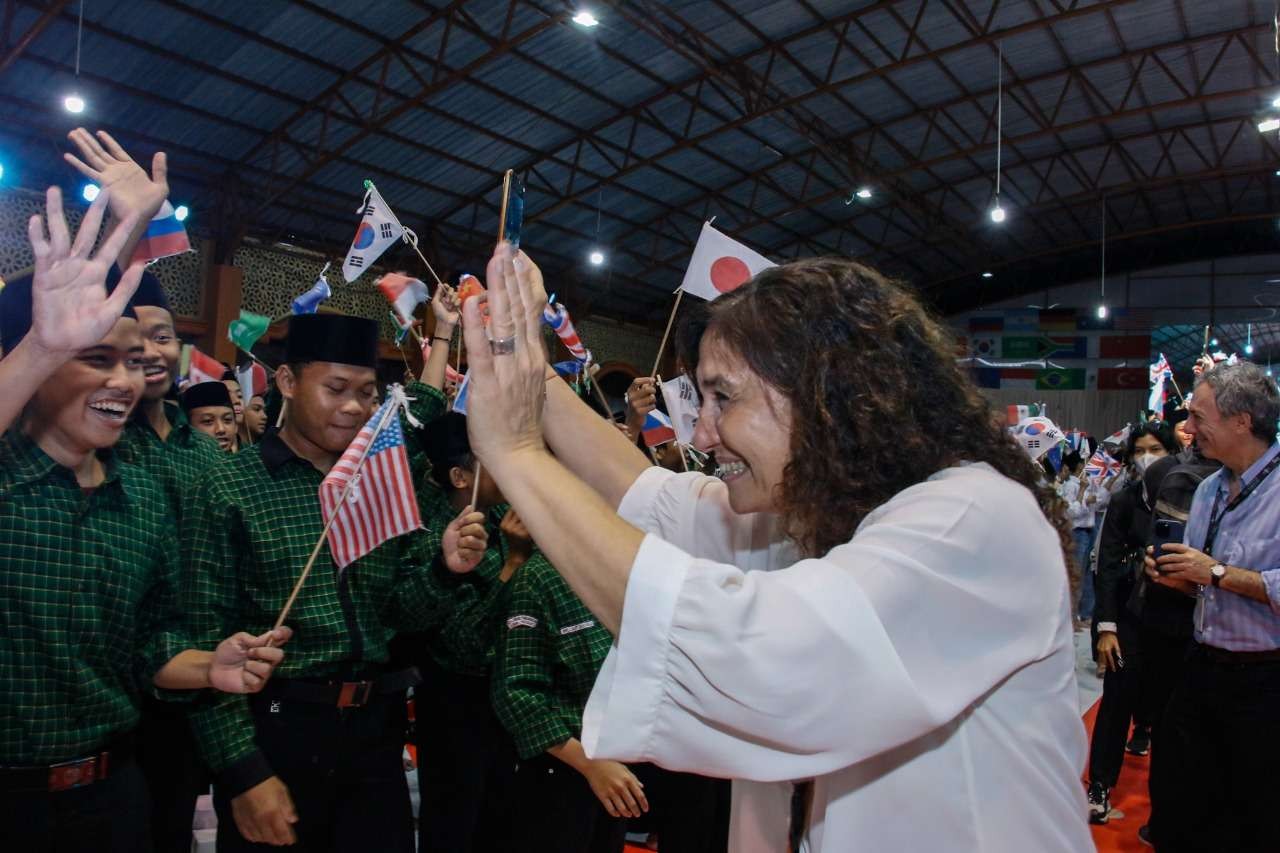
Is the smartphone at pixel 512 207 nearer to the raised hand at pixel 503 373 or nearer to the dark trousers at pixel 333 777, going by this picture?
the raised hand at pixel 503 373

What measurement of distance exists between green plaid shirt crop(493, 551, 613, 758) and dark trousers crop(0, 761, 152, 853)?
3.00 ft

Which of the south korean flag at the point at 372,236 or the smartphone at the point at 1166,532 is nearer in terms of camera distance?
the smartphone at the point at 1166,532

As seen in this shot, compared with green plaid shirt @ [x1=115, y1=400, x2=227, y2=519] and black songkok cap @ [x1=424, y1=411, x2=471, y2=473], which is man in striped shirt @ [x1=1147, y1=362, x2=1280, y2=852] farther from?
green plaid shirt @ [x1=115, y1=400, x2=227, y2=519]

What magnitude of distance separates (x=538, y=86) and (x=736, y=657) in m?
12.3

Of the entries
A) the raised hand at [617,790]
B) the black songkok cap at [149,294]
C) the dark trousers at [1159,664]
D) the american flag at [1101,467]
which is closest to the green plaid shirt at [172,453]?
the black songkok cap at [149,294]

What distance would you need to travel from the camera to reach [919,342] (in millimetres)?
1261

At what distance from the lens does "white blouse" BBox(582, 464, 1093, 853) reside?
96 centimetres

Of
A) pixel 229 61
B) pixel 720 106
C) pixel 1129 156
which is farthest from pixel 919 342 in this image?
pixel 1129 156

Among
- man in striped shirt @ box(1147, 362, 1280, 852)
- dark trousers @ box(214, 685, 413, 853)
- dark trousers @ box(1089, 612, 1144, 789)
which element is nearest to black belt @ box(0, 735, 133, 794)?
dark trousers @ box(214, 685, 413, 853)

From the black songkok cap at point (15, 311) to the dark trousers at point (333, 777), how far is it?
3.27ft

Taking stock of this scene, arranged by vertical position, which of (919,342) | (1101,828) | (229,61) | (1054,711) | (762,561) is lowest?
(1101,828)

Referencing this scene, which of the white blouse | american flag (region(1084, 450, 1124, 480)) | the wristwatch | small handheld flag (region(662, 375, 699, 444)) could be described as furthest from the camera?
A: american flag (region(1084, 450, 1124, 480))

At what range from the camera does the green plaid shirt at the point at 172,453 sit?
2.52 metres

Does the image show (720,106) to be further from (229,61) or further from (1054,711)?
(1054,711)
